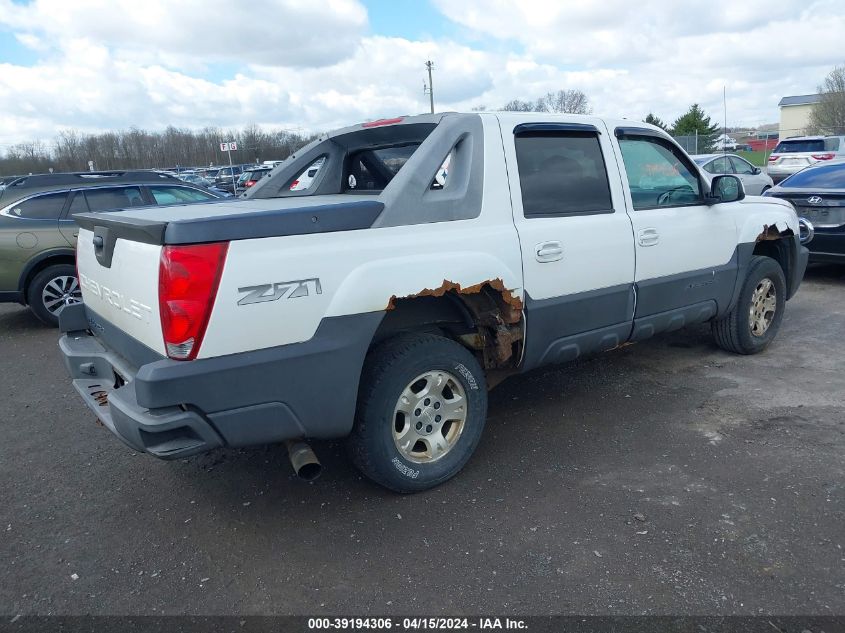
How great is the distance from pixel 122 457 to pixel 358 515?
5.70ft

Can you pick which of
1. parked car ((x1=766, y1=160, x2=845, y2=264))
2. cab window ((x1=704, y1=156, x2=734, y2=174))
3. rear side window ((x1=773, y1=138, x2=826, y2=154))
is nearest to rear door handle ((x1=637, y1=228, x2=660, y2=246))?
parked car ((x1=766, y1=160, x2=845, y2=264))

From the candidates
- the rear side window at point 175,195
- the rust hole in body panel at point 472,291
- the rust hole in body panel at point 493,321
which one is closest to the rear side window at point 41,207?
the rear side window at point 175,195

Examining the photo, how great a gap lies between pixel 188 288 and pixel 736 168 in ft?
52.6

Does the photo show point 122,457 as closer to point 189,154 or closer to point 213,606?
point 213,606

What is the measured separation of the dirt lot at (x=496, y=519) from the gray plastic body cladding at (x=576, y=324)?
1.81ft

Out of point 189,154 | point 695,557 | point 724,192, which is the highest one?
point 189,154

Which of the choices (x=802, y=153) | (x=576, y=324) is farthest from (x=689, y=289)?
(x=802, y=153)

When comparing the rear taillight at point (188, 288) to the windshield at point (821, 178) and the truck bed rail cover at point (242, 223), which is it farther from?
the windshield at point (821, 178)

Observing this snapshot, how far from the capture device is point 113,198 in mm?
8516

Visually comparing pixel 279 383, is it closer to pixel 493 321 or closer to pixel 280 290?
pixel 280 290

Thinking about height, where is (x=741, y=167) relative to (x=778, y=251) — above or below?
above

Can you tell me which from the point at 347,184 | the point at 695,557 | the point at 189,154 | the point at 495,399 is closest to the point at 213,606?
the point at 695,557

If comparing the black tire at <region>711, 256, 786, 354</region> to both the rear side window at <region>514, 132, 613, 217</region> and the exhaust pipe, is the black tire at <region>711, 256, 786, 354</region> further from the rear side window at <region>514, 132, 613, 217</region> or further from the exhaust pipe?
the exhaust pipe

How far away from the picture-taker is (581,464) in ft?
12.6
